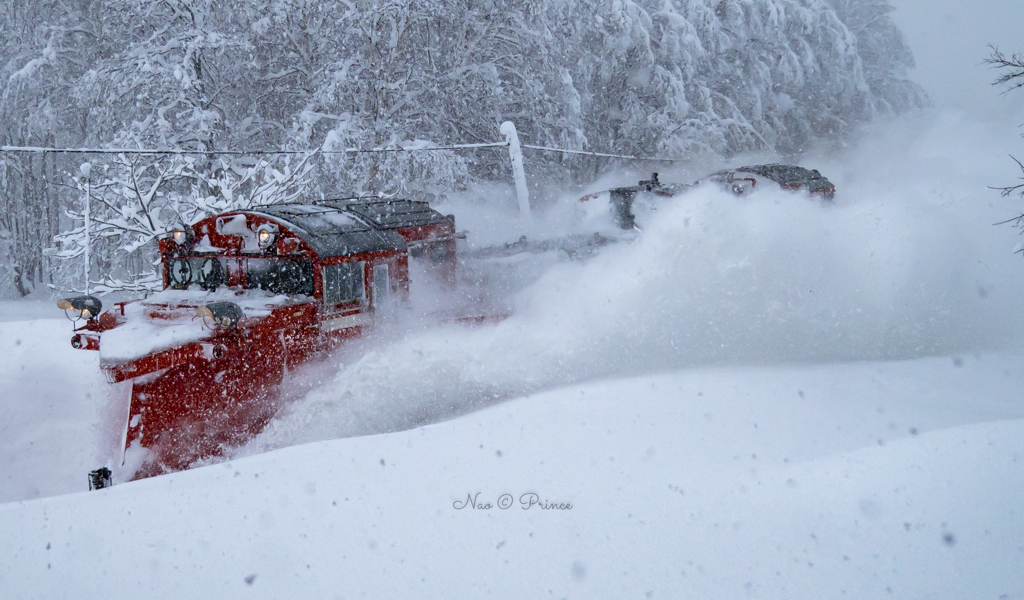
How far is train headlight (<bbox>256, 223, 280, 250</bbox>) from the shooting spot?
7.14 metres

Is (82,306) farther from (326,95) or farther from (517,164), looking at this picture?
(326,95)

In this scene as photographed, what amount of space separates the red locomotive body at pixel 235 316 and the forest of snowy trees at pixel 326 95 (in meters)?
4.29

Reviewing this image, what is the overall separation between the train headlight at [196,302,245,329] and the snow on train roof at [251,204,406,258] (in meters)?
1.14

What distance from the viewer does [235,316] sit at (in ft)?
20.3

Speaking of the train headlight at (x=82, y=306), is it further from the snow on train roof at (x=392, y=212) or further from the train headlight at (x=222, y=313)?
the snow on train roof at (x=392, y=212)

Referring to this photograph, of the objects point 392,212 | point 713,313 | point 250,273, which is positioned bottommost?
point 713,313

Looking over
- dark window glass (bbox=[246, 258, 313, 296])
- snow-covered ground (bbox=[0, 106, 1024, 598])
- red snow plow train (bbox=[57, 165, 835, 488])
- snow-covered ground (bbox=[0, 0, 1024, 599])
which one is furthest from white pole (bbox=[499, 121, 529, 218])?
dark window glass (bbox=[246, 258, 313, 296])

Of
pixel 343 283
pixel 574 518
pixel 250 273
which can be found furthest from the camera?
pixel 250 273

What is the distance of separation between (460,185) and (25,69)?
10657 millimetres

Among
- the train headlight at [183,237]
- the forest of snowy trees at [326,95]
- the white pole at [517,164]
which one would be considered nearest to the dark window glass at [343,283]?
the train headlight at [183,237]

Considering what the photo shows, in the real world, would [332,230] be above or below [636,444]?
above

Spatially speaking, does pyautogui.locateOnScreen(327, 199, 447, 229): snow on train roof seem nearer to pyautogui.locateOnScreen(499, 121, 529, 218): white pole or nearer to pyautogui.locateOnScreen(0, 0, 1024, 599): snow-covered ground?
pyautogui.locateOnScreen(0, 0, 1024, 599): snow-covered ground

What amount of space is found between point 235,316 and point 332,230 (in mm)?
1689

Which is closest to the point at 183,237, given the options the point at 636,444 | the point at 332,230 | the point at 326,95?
the point at 332,230
